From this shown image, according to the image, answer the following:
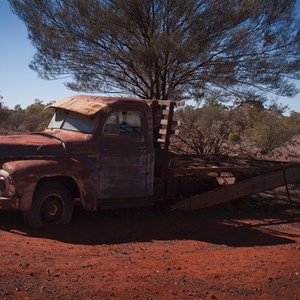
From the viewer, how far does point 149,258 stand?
569 cm

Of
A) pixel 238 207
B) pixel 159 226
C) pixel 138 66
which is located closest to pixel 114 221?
pixel 159 226

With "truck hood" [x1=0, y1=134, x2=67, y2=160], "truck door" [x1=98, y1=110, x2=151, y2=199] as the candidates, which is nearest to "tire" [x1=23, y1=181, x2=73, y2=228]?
"truck hood" [x1=0, y1=134, x2=67, y2=160]

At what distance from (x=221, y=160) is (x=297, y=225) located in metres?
2.42

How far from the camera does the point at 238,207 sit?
33.0 feet

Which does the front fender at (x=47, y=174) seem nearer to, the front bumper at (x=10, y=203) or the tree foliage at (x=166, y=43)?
the front bumper at (x=10, y=203)

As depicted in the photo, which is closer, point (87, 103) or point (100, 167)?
point (100, 167)

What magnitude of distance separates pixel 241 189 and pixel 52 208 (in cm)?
404

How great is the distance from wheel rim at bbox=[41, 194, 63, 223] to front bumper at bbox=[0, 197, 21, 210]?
433mm

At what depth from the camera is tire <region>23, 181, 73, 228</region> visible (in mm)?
6699

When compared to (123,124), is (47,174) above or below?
below

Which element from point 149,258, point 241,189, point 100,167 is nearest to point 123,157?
point 100,167

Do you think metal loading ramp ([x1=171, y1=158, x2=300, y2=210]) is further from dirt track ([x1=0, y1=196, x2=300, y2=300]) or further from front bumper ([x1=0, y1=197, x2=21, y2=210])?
front bumper ([x1=0, y1=197, x2=21, y2=210])

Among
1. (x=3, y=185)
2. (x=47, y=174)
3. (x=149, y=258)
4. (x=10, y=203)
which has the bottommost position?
(x=149, y=258)

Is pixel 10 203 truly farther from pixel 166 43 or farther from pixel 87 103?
pixel 166 43
